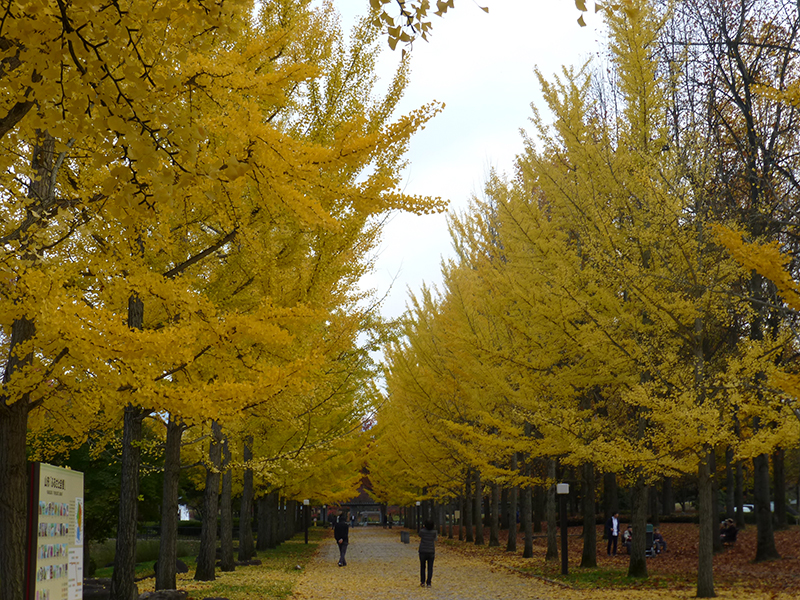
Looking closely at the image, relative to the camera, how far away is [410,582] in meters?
15.3

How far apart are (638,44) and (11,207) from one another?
10.4 m

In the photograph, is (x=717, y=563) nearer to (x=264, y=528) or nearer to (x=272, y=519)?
(x=264, y=528)

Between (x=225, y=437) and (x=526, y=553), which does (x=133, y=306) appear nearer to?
(x=225, y=437)

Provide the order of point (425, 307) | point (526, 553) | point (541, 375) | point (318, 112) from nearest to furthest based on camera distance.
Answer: point (318, 112), point (541, 375), point (526, 553), point (425, 307)

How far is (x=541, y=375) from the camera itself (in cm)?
1398

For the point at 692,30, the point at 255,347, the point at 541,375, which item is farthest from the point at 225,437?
the point at 692,30

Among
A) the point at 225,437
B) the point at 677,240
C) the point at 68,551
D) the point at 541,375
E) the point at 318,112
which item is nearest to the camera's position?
the point at 68,551

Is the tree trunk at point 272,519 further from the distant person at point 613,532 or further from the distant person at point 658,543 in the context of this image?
the distant person at point 658,543

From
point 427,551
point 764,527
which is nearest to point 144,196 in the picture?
point 427,551

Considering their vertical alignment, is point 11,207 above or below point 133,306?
above

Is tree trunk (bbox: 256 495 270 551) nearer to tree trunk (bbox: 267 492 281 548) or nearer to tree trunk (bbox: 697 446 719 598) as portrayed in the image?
tree trunk (bbox: 267 492 281 548)

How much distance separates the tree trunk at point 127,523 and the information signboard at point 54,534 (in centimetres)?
220

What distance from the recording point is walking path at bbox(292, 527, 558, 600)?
41.1 feet

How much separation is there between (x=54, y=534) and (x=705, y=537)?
898 centimetres
